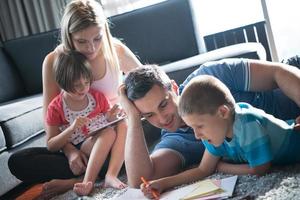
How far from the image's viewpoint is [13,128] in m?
2.00

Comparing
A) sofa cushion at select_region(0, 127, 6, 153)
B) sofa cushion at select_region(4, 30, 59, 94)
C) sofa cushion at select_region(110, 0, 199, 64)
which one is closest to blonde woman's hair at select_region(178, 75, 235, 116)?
sofa cushion at select_region(0, 127, 6, 153)

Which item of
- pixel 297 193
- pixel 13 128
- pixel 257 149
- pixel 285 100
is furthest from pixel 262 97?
pixel 13 128

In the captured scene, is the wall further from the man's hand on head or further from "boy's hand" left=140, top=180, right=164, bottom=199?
"boy's hand" left=140, top=180, right=164, bottom=199

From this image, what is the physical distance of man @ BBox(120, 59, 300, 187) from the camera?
133 centimetres

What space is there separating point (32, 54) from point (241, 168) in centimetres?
191

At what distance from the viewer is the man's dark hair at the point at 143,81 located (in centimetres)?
134

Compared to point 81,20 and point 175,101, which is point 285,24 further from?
point 175,101

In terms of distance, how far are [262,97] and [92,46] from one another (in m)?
0.67

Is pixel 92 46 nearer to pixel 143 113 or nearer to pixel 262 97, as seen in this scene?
pixel 143 113

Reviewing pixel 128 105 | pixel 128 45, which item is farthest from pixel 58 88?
pixel 128 45

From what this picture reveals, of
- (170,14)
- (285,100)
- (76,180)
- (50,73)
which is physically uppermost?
(170,14)

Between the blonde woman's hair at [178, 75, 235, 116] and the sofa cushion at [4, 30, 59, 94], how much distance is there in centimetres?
178

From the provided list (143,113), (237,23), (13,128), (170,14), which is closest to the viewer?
(143,113)

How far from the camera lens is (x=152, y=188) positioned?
1305 mm
